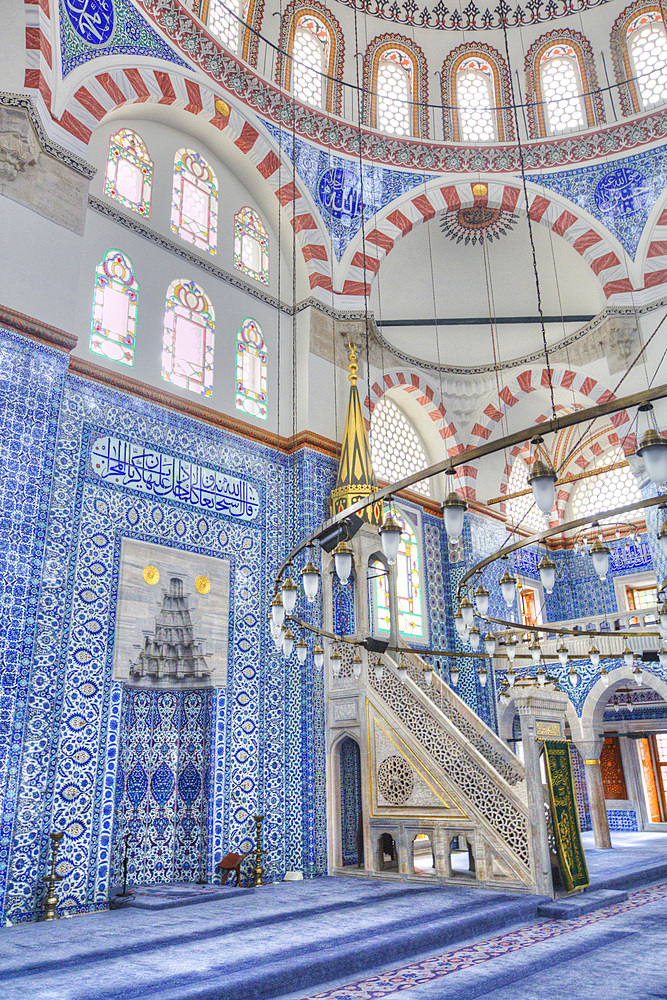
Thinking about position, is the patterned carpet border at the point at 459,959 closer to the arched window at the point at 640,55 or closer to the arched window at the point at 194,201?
the arched window at the point at 194,201

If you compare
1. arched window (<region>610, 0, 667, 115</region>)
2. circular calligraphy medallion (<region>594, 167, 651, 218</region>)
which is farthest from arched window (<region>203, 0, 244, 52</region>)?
→ arched window (<region>610, 0, 667, 115</region>)

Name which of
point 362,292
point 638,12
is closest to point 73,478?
point 362,292

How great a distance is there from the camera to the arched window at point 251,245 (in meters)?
8.64

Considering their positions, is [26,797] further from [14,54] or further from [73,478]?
[14,54]

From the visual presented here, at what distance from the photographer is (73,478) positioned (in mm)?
6184

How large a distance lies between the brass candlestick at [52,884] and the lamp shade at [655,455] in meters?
4.59

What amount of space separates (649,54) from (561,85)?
1066 millimetres

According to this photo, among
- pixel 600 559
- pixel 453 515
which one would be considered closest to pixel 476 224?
pixel 600 559

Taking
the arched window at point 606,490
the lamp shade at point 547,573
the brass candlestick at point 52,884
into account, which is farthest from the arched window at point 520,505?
the brass candlestick at point 52,884

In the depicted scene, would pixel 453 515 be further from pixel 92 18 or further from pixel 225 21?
pixel 225 21

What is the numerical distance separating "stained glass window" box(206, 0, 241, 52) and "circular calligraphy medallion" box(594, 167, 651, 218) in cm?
464

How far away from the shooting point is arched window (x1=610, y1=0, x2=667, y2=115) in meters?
9.41

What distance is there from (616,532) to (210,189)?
8551 mm

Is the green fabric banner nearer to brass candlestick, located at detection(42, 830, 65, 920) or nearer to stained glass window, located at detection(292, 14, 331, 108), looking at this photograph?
brass candlestick, located at detection(42, 830, 65, 920)
